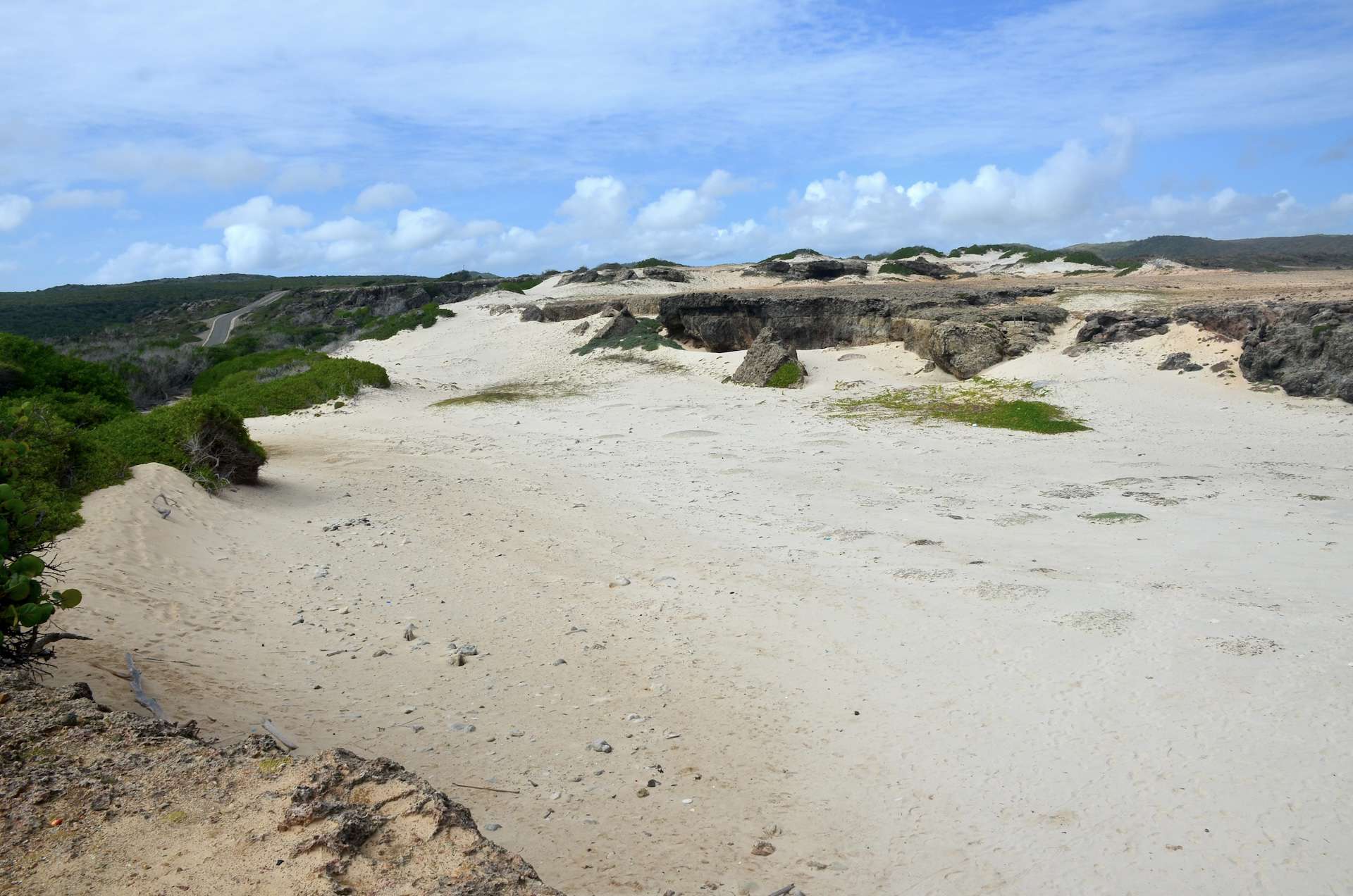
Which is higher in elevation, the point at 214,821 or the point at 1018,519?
the point at 214,821

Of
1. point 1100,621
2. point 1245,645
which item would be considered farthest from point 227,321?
point 1245,645

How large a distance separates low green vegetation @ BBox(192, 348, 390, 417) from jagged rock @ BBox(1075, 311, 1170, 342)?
1524cm

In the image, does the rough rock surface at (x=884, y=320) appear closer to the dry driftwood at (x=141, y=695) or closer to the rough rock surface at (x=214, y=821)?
the dry driftwood at (x=141, y=695)

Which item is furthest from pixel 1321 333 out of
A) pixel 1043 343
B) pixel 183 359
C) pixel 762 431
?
pixel 183 359

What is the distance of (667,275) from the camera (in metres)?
36.7

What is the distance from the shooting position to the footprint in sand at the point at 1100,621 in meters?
6.19

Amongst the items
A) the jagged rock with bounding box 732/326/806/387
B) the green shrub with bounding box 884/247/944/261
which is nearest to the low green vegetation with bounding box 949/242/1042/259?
the green shrub with bounding box 884/247/944/261

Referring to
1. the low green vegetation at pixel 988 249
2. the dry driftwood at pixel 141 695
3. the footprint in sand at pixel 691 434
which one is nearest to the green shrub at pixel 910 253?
the low green vegetation at pixel 988 249

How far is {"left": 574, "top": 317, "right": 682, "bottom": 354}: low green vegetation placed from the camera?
22.5 m

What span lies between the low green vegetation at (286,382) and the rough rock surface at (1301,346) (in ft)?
56.7

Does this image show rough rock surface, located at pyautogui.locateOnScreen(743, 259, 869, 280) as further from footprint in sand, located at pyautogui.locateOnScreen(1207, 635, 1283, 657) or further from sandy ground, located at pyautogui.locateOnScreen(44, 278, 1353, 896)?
footprint in sand, located at pyautogui.locateOnScreen(1207, 635, 1283, 657)

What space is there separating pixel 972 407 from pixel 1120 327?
4910 millimetres

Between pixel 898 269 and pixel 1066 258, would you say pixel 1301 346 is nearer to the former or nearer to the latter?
pixel 898 269

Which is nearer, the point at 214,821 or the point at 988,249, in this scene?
the point at 214,821
